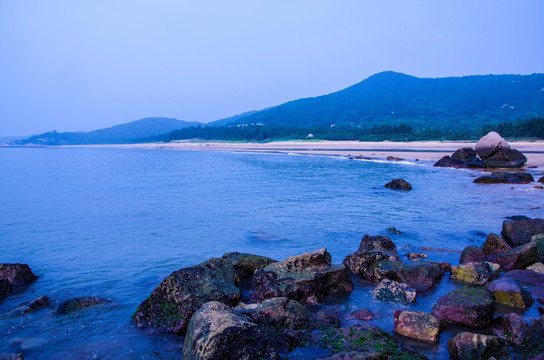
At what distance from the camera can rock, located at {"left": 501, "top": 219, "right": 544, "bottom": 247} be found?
10712mm

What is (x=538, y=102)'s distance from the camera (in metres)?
139

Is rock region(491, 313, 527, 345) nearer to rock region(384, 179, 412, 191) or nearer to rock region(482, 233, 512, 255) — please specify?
rock region(482, 233, 512, 255)

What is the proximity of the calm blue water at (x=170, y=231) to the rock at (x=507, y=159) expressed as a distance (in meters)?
8.18

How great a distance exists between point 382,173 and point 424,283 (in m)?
24.0

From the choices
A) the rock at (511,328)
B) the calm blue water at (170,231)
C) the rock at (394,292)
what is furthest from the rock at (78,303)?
the rock at (511,328)

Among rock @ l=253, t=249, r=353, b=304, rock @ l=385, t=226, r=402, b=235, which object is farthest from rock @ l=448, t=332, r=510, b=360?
rock @ l=385, t=226, r=402, b=235

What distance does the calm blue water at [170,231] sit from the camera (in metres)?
6.77

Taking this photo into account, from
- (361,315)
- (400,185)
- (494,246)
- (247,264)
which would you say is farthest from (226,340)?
(400,185)

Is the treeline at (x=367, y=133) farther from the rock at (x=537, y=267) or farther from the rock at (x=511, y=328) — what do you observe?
the rock at (x=511, y=328)

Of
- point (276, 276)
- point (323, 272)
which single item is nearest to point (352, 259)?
point (323, 272)

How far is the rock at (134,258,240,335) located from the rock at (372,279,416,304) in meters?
2.93

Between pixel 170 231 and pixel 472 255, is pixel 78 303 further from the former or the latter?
pixel 472 255

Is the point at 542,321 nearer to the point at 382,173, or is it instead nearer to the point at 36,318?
the point at 36,318

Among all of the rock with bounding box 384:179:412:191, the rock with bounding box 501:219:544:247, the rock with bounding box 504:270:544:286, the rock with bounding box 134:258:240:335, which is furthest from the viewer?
the rock with bounding box 384:179:412:191
